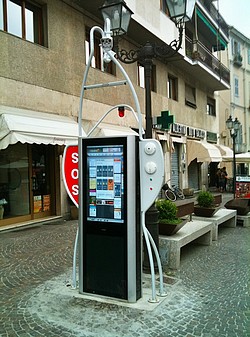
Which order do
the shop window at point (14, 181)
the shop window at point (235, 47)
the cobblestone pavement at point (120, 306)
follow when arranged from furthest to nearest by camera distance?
the shop window at point (235, 47) → the shop window at point (14, 181) → the cobblestone pavement at point (120, 306)

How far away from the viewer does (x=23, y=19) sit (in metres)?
9.44

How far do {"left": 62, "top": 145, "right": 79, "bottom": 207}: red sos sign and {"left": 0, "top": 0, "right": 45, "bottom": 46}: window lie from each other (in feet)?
19.4

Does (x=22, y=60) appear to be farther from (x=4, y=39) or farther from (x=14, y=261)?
(x=14, y=261)

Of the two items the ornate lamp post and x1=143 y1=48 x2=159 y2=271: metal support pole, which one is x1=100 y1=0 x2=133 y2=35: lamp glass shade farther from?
x1=143 y1=48 x2=159 y2=271: metal support pole

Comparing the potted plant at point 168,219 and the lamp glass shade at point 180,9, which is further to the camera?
the potted plant at point 168,219

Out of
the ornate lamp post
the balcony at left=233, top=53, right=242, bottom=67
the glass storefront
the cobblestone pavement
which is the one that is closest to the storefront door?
the glass storefront

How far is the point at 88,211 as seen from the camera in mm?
4227

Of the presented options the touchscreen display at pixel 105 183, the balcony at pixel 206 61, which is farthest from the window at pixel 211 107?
the touchscreen display at pixel 105 183

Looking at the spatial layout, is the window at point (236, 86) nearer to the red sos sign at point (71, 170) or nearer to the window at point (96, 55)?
the window at point (96, 55)

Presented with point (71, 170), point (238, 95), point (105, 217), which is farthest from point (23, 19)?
point (238, 95)

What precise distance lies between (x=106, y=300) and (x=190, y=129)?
17.0 metres

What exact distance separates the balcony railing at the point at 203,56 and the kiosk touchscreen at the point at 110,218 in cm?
1554

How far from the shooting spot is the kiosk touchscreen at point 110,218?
12.9 feet

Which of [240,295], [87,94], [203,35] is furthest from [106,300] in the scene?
[203,35]
